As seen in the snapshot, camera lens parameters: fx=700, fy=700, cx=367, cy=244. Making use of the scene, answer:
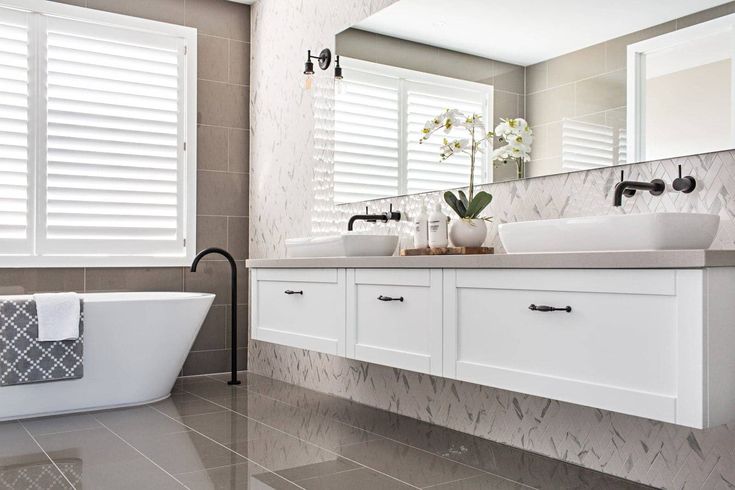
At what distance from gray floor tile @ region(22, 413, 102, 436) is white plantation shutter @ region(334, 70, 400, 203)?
5.61 ft

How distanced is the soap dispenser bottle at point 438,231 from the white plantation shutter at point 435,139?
28 centimetres

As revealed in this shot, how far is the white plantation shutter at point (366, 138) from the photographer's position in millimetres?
3555

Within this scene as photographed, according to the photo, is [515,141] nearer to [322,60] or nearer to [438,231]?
[438,231]

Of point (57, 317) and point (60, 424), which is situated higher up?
point (57, 317)

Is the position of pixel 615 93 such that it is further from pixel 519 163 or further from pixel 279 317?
pixel 279 317

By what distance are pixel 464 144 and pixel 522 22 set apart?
571mm

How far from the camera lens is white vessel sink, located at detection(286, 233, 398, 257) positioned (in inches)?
119

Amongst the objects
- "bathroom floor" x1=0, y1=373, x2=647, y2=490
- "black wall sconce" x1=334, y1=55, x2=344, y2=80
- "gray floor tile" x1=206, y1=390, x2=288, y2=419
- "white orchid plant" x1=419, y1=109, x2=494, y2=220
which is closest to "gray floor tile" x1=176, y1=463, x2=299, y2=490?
"bathroom floor" x1=0, y1=373, x2=647, y2=490

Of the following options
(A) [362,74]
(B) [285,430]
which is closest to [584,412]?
(B) [285,430]

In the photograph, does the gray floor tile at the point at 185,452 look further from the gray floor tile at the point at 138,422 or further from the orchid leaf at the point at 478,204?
the orchid leaf at the point at 478,204

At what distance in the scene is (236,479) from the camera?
242cm

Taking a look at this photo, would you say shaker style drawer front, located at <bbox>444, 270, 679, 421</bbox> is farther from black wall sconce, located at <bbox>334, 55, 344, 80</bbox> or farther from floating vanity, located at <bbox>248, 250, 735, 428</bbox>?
black wall sconce, located at <bbox>334, 55, 344, 80</bbox>

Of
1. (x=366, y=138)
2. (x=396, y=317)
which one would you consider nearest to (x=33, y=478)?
(x=396, y=317)

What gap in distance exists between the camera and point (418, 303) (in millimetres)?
2543
